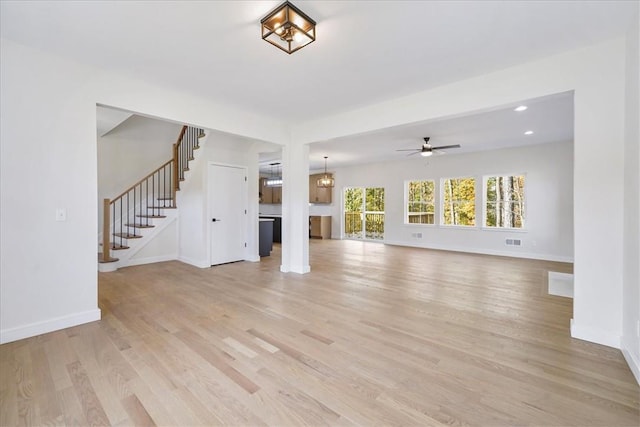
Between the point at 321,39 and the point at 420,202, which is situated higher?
the point at 321,39

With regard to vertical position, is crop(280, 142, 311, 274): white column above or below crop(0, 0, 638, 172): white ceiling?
below

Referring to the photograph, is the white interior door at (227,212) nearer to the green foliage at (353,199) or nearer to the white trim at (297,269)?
the white trim at (297,269)

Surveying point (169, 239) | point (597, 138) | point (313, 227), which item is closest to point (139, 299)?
point (169, 239)

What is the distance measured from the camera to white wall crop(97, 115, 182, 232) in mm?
6367

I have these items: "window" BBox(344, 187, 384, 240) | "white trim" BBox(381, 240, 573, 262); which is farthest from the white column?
"window" BBox(344, 187, 384, 240)

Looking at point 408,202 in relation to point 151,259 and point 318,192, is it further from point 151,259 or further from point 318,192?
point 151,259

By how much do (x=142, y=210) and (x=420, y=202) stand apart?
7288 millimetres

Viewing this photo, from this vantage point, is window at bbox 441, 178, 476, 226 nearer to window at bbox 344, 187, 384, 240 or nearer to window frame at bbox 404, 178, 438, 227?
window frame at bbox 404, 178, 438, 227

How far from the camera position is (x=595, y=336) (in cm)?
243

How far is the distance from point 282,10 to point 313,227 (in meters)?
8.44

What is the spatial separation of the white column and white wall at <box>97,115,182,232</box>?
3443mm

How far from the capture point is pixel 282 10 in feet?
6.45

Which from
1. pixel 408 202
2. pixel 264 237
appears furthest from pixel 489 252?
pixel 264 237

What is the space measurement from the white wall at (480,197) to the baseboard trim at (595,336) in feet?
15.1
